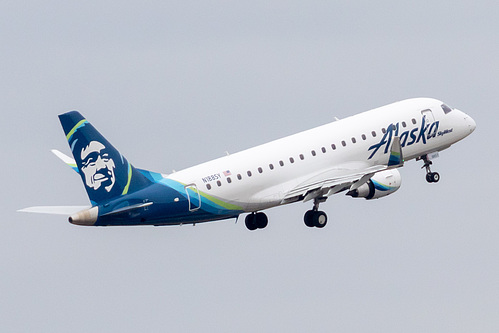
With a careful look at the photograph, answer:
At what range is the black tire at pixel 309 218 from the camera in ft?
341

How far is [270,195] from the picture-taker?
102250 mm

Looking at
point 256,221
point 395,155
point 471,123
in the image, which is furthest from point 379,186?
point 471,123

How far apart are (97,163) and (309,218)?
1542 centimetres

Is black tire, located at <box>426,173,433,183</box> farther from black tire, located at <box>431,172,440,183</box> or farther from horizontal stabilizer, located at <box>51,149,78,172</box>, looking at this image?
horizontal stabilizer, located at <box>51,149,78,172</box>

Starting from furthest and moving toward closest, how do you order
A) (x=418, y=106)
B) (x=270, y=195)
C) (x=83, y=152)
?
(x=418, y=106) → (x=270, y=195) → (x=83, y=152)

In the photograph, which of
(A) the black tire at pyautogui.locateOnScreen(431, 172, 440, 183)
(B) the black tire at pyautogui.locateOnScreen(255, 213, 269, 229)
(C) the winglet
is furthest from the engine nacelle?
(B) the black tire at pyautogui.locateOnScreen(255, 213, 269, 229)

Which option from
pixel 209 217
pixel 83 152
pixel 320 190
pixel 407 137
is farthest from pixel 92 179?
pixel 407 137

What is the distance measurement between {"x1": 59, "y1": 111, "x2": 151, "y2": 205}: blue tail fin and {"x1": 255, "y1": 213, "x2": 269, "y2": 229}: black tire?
12.0 m

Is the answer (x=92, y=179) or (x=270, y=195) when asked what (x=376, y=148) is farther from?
(x=92, y=179)

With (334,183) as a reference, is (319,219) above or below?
below

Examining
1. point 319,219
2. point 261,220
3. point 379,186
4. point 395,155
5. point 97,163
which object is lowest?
point 319,219

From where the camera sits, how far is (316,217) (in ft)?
340

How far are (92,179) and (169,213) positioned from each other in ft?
17.6

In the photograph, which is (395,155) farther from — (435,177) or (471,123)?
(471,123)
